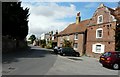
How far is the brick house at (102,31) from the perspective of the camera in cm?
3400

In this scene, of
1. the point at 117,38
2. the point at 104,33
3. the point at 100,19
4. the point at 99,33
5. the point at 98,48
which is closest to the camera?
the point at 117,38

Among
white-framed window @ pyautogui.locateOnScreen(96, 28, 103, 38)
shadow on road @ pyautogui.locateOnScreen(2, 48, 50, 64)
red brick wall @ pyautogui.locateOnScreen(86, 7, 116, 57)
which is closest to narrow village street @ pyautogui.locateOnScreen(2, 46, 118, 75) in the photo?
shadow on road @ pyautogui.locateOnScreen(2, 48, 50, 64)

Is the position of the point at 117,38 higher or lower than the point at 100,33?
lower

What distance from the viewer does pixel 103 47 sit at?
35938mm

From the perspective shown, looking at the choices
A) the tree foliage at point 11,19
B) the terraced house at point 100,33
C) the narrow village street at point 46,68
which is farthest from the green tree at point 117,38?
the tree foliage at point 11,19

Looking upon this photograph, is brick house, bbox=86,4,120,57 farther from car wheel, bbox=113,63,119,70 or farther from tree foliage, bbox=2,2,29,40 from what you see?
tree foliage, bbox=2,2,29,40

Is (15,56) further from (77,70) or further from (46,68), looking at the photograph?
(77,70)

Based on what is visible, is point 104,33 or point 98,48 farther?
point 98,48

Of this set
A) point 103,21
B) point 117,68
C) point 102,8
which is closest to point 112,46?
point 103,21

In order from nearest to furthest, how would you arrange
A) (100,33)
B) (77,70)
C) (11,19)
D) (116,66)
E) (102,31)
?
1. (77,70)
2. (116,66)
3. (11,19)
4. (102,31)
5. (100,33)

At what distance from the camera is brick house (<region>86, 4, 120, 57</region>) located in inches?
1339

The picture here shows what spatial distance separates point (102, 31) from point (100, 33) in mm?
941

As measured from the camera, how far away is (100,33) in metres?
37.6

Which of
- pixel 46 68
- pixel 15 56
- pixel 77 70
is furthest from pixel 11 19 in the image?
pixel 77 70
